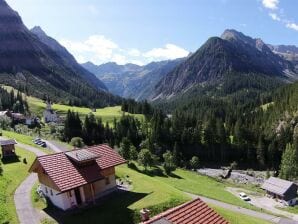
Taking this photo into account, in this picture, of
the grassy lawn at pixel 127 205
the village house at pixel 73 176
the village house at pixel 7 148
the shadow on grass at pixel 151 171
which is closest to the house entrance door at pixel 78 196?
the village house at pixel 73 176

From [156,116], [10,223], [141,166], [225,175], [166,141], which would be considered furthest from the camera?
[156,116]

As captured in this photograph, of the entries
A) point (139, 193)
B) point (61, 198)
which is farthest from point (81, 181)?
point (139, 193)

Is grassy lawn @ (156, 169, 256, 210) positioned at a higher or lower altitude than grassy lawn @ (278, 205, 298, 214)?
higher

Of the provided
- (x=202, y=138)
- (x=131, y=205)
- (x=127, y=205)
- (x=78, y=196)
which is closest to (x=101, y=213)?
(x=127, y=205)

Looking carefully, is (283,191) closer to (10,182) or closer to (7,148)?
(7,148)

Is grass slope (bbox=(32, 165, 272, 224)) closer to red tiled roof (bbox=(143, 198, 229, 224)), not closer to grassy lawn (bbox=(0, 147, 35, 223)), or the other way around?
grassy lawn (bbox=(0, 147, 35, 223))

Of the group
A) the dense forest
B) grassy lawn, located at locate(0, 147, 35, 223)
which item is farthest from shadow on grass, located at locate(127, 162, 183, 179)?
the dense forest

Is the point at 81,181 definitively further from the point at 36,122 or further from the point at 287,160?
the point at 36,122
